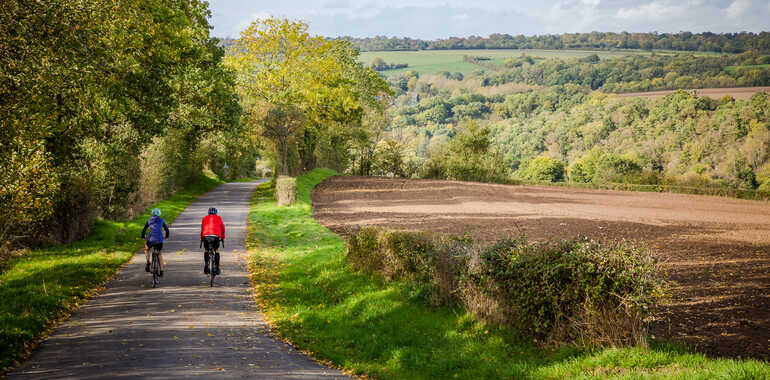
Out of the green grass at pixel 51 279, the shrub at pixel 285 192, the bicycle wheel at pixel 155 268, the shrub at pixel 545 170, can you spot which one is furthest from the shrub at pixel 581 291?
the shrub at pixel 545 170

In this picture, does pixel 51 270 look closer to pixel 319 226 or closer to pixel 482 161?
pixel 319 226

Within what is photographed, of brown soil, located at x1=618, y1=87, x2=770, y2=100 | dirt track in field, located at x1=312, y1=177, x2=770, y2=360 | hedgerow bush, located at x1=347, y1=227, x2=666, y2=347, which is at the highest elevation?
brown soil, located at x1=618, y1=87, x2=770, y2=100

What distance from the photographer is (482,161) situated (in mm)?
68500

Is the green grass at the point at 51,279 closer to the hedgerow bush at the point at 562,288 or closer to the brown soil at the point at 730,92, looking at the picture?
the hedgerow bush at the point at 562,288

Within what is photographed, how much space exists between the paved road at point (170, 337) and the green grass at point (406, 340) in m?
0.73

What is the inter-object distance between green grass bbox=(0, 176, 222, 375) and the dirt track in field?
337 inches

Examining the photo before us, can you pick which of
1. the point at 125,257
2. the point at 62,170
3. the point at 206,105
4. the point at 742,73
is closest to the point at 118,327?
the point at 125,257

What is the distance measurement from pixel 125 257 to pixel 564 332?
1342 cm

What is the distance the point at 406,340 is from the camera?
31.0ft

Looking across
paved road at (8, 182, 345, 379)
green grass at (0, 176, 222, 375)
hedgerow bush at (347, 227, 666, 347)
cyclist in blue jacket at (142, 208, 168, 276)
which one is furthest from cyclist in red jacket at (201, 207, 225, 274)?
hedgerow bush at (347, 227, 666, 347)

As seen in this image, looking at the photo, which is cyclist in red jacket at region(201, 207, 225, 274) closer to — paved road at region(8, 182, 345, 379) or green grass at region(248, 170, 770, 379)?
paved road at region(8, 182, 345, 379)

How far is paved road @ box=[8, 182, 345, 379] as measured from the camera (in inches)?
302

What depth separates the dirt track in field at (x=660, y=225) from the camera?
995 centimetres

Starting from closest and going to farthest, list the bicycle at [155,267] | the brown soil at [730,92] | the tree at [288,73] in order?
the bicycle at [155,267] < the tree at [288,73] < the brown soil at [730,92]
